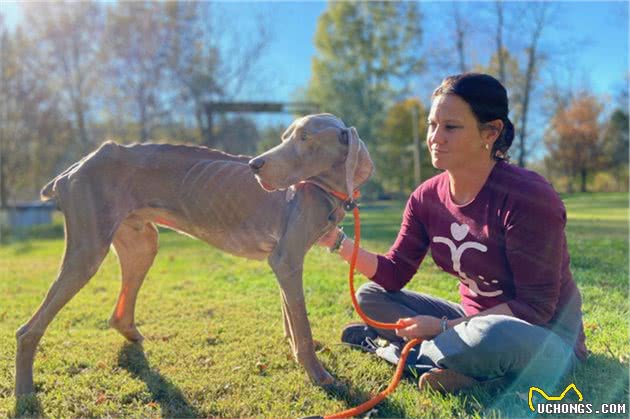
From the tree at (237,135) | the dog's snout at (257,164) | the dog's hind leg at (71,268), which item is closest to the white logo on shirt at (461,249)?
the dog's snout at (257,164)

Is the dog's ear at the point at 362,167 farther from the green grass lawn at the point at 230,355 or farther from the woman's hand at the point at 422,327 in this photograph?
the green grass lawn at the point at 230,355

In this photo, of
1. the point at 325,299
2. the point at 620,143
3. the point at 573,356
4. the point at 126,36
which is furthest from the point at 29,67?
the point at 620,143

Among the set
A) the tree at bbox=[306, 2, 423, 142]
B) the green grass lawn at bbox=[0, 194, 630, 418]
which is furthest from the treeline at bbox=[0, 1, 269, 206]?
the green grass lawn at bbox=[0, 194, 630, 418]

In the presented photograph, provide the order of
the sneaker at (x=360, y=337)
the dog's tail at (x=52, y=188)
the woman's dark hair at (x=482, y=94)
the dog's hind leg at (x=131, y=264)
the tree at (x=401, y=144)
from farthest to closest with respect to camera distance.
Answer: the tree at (x=401, y=144) → the dog's hind leg at (x=131, y=264) → the sneaker at (x=360, y=337) → the dog's tail at (x=52, y=188) → the woman's dark hair at (x=482, y=94)

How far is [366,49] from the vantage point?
22.4 m

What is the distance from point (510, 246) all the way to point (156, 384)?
6.93 ft

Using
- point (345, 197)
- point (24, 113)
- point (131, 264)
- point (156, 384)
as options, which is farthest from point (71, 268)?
point (24, 113)

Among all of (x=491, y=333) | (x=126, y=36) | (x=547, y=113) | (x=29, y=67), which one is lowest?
(x=491, y=333)

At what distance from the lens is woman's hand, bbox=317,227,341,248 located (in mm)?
3148

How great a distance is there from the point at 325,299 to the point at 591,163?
→ 2585 cm

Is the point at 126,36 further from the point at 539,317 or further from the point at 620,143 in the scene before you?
the point at 620,143

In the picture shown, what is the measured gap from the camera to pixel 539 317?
248 cm

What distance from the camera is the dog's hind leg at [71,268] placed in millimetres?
2787

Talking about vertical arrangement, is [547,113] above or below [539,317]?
above
